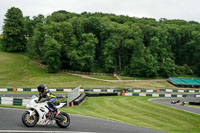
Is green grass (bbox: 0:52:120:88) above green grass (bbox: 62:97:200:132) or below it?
above

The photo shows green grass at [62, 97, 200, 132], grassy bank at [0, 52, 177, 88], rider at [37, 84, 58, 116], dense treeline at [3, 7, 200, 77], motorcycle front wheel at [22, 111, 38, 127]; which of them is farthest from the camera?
dense treeline at [3, 7, 200, 77]

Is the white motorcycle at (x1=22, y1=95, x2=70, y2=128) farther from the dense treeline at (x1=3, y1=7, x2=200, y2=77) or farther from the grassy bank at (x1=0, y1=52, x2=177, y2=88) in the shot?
the dense treeline at (x1=3, y1=7, x2=200, y2=77)

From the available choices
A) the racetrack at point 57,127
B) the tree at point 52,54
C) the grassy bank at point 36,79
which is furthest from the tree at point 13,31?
the racetrack at point 57,127

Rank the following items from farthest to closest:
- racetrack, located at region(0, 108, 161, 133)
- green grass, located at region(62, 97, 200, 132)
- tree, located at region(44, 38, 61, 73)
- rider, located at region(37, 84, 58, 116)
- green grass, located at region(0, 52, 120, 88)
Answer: tree, located at region(44, 38, 61, 73)
green grass, located at region(0, 52, 120, 88)
green grass, located at region(62, 97, 200, 132)
rider, located at region(37, 84, 58, 116)
racetrack, located at region(0, 108, 161, 133)

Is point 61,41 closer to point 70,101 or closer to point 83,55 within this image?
point 83,55

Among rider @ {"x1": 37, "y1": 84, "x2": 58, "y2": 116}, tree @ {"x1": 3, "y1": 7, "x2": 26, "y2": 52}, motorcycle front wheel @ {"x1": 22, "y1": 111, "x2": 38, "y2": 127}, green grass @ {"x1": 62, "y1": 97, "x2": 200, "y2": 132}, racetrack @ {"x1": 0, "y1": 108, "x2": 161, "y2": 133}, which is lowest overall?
green grass @ {"x1": 62, "y1": 97, "x2": 200, "y2": 132}

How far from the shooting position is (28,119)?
12281mm

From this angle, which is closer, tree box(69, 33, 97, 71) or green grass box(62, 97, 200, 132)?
green grass box(62, 97, 200, 132)

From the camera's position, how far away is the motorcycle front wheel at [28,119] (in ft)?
39.9

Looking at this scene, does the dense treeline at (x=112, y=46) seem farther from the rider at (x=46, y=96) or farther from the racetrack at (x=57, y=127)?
the rider at (x=46, y=96)

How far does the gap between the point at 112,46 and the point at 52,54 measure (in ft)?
62.0

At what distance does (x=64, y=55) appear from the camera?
256 ft

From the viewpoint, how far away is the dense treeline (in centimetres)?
7612

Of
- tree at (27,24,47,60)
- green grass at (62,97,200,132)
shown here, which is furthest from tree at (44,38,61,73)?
green grass at (62,97,200,132)
